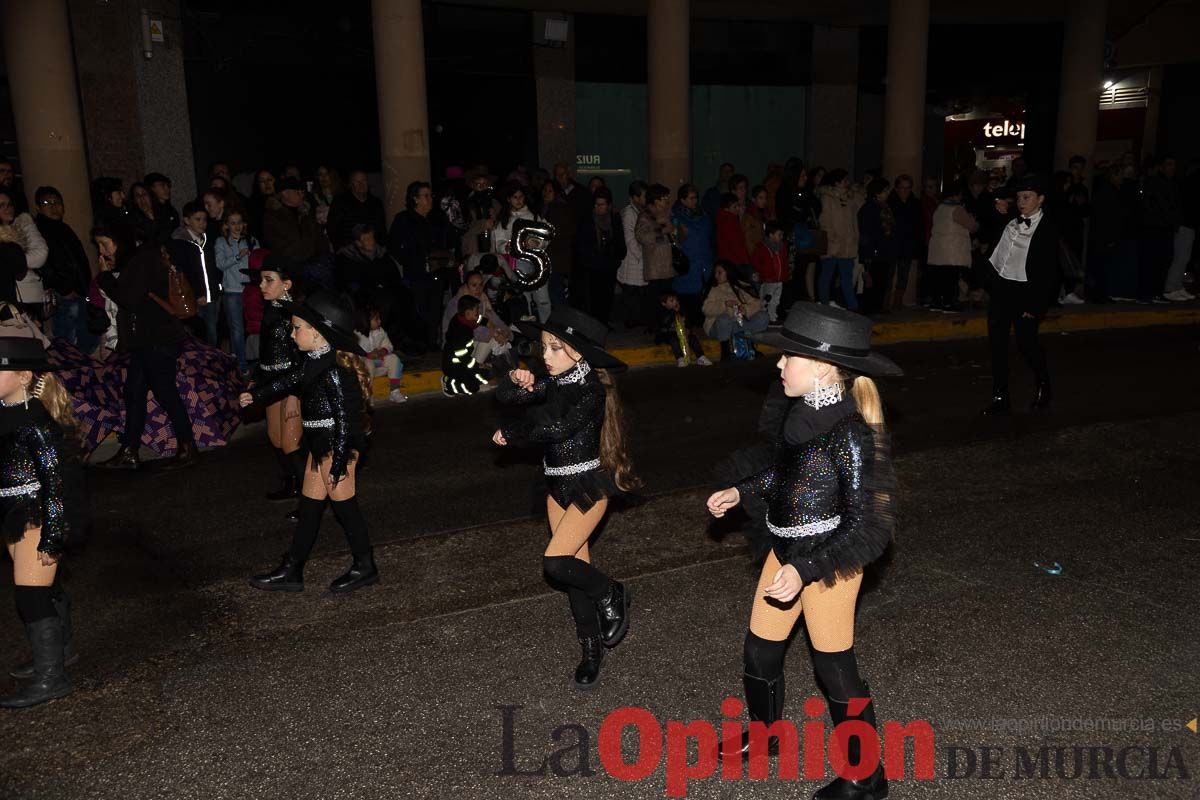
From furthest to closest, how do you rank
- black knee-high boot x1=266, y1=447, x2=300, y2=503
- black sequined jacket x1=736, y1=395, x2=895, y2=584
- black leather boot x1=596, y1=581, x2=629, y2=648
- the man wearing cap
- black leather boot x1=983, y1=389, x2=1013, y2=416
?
black leather boot x1=983, y1=389, x2=1013, y2=416, the man wearing cap, black knee-high boot x1=266, y1=447, x2=300, y2=503, black leather boot x1=596, y1=581, x2=629, y2=648, black sequined jacket x1=736, y1=395, x2=895, y2=584

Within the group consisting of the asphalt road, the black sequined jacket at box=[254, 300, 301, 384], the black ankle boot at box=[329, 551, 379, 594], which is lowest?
the asphalt road

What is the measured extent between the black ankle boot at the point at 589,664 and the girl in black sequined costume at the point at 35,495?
98.2 inches

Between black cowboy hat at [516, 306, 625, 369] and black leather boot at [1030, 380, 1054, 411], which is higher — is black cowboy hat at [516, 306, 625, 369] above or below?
above

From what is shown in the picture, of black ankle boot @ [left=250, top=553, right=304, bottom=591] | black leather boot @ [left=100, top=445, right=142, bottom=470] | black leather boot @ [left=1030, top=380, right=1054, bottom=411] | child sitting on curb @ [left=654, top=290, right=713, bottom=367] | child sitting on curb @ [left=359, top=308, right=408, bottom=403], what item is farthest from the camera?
child sitting on curb @ [left=654, top=290, right=713, bottom=367]

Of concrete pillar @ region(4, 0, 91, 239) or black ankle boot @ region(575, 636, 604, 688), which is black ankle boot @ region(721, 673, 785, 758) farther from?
concrete pillar @ region(4, 0, 91, 239)

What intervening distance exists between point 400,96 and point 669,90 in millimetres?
4039

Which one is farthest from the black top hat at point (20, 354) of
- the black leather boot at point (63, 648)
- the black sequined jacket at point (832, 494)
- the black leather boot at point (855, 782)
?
the black leather boot at point (855, 782)

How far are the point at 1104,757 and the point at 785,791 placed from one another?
55.0 inches

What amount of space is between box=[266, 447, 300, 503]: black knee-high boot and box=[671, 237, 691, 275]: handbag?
6916 mm

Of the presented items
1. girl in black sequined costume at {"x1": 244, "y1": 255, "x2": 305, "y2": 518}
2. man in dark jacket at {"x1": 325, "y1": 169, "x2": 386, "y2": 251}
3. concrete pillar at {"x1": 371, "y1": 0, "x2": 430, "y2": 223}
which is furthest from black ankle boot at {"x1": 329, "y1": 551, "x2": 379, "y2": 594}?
concrete pillar at {"x1": 371, "y1": 0, "x2": 430, "y2": 223}

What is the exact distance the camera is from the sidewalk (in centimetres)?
1315

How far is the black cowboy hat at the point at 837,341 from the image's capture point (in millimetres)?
4027

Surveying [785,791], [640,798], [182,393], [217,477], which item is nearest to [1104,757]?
[785,791]

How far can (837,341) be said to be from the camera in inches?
159
